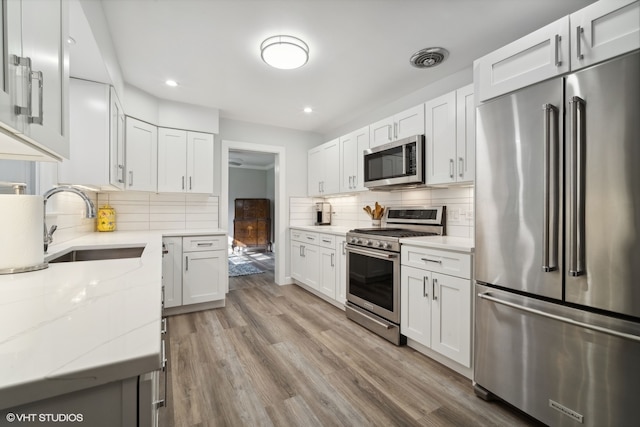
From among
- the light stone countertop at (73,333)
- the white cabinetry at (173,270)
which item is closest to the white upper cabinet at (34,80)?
the light stone countertop at (73,333)

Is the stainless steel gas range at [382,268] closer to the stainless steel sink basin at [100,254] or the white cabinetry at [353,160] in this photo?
the white cabinetry at [353,160]

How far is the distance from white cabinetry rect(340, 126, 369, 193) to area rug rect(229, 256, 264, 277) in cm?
261

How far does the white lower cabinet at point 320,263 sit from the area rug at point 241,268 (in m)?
1.24

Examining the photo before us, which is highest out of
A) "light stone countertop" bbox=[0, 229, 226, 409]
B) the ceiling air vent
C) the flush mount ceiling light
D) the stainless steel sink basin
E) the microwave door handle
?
the ceiling air vent

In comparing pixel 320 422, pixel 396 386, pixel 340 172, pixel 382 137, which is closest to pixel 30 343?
pixel 320 422

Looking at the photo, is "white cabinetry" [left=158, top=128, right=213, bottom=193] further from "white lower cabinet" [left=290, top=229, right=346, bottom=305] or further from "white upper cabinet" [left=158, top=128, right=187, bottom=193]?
"white lower cabinet" [left=290, top=229, right=346, bottom=305]

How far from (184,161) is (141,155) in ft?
1.52

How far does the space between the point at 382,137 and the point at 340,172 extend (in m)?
0.88

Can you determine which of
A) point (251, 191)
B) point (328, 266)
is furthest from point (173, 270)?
point (251, 191)

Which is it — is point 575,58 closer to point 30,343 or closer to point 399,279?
point 399,279

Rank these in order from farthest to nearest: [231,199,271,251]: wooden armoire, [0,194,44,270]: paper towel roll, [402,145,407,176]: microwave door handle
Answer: [231,199,271,251]: wooden armoire, [402,145,407,176]: microwave door handle, [0,194,44,270]: paper towel roll

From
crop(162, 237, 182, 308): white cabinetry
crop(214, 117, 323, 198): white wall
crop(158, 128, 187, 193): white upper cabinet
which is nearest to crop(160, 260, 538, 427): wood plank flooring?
crop(162, 237, 182, 308): white cabinetry

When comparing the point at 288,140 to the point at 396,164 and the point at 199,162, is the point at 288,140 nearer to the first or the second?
the point at 199,162

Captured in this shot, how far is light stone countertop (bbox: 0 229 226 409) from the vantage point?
1.50 feet
